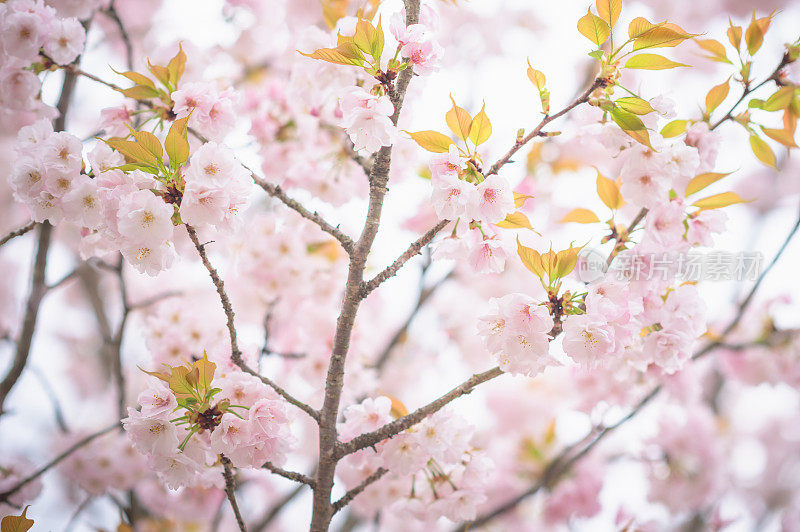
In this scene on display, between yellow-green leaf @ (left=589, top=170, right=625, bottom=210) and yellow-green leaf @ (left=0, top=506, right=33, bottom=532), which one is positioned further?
yellow-green leaf @ (left=589, top=170, right=625, bottom=210)

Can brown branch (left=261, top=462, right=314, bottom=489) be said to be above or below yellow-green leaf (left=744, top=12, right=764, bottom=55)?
below

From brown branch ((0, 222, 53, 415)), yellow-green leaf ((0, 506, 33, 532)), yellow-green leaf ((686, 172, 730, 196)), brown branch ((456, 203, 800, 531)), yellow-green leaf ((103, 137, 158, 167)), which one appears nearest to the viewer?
yellow-green leaf ((103, 137, 158, 167))

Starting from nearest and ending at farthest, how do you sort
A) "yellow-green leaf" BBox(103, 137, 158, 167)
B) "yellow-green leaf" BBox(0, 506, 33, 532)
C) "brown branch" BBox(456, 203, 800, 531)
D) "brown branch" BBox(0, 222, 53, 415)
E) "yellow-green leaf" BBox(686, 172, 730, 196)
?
"yellow-green leaf" BBox(103, 137, 158, 167) < "yellow-green leaf" BBox(0, 506, 33, 532) < "yellow-green leaf" BBox(686, 172, 730, 196) < "brown branch" BBox(456, 203, 800, 531) < "brown branch" BBox(0, 222, 53, 415)

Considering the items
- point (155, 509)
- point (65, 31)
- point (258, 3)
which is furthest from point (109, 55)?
point (155, 509)

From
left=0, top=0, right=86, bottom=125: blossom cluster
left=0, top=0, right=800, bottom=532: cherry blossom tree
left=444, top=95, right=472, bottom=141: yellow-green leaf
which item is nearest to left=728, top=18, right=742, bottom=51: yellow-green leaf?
left=0, top=0, right=800, bottom=532: cherry blossom tree

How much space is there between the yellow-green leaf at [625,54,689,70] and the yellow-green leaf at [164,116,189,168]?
76 cm

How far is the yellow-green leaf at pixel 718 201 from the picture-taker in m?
1.07

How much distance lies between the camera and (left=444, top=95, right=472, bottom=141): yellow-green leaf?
905 mm

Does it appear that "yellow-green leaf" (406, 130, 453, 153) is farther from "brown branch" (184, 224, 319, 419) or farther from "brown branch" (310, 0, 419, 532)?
"brown branch" (184, 224, 319, 419)

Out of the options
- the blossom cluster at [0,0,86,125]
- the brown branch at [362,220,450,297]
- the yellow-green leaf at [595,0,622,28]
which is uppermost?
the blossom cluster at [0,0,86,125]

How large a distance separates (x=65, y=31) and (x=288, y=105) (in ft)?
2.03

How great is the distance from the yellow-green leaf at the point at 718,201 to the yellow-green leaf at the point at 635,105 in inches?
12.1

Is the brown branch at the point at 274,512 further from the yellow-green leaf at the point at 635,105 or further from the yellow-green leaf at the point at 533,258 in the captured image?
the yellow-green leaf at the point at 635,105

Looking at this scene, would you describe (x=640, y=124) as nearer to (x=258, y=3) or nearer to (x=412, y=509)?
(x=412, y=509)
